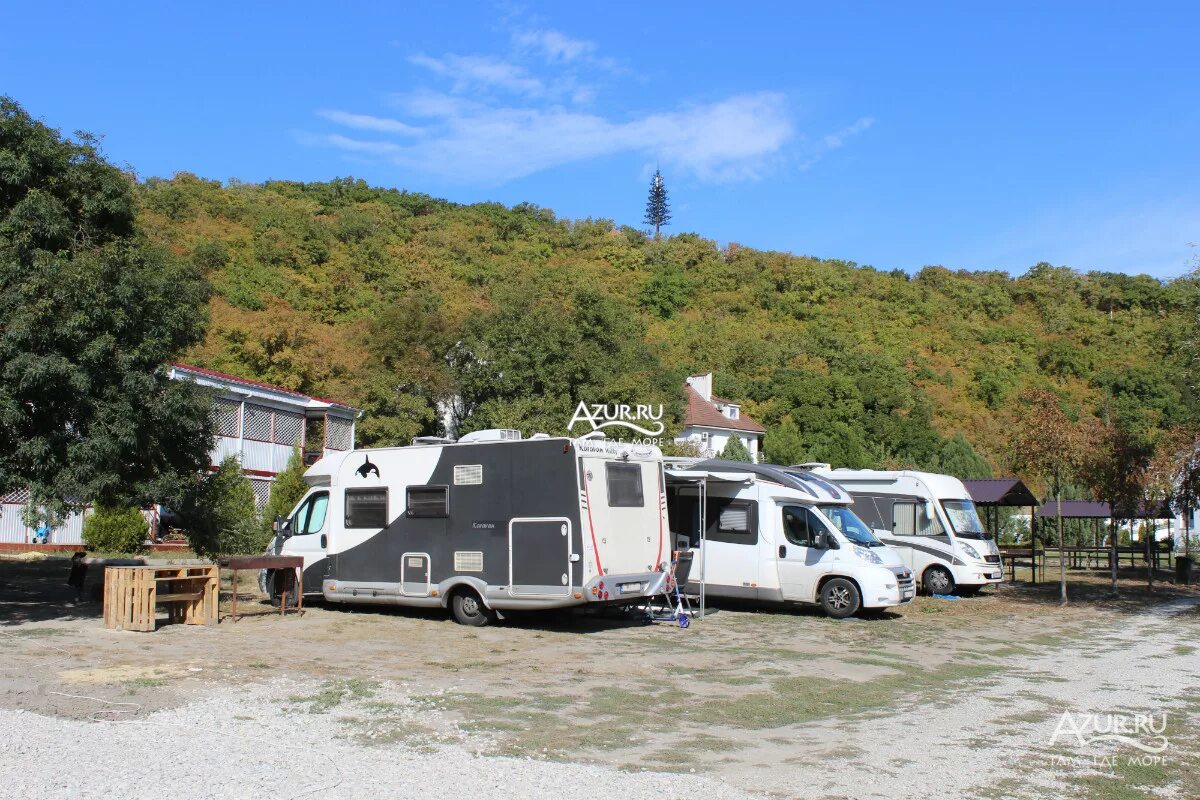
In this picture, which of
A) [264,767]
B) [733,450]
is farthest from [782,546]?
[733,450]

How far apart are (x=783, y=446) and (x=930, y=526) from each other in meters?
40.4

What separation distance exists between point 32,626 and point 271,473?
21.3 m

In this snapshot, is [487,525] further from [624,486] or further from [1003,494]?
[1003,494]

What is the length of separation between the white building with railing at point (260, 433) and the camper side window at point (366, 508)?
609 inches

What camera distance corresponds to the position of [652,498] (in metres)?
14.6

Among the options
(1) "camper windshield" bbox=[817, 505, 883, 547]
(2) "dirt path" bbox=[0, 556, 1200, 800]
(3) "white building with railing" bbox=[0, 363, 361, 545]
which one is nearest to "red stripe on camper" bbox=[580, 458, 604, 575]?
(2) "dirt path" bbox=[0, 556, 1200, 800]

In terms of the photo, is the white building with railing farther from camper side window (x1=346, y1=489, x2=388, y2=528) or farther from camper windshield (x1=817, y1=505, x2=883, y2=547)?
camper windshield (x1=817, y1=505, x2=883, y2=547)

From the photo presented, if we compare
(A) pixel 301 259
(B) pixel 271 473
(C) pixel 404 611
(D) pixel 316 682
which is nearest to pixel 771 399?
(A) pixel 301 259

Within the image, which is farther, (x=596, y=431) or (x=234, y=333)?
(x=234, y=333)

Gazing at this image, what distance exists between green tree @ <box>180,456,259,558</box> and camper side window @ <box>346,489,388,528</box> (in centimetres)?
214

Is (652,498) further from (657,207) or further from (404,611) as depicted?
(657,207)

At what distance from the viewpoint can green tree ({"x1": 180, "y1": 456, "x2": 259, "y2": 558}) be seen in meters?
15.2

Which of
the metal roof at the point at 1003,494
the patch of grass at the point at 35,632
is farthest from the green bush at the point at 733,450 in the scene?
the patch of grass at the point at 35,632

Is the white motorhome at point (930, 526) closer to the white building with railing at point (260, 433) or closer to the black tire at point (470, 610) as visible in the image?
the black tire at point (470, 610)
